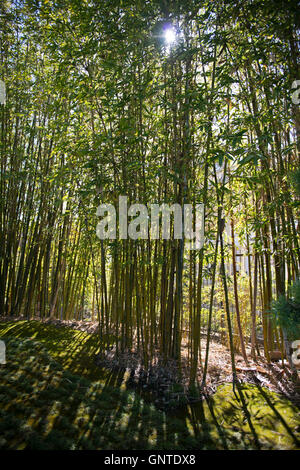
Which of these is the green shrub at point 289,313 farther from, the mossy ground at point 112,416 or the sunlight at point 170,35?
the sunlight at point 170,35

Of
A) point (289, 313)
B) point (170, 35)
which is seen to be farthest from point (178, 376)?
point (170, 35)

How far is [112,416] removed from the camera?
192 cm

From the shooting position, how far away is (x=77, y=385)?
89.4 inches

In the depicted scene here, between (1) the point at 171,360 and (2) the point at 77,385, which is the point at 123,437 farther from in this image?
(1) the point at 171,360

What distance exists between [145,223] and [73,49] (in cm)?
164

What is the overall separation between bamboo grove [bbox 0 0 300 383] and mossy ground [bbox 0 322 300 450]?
457 millimetres

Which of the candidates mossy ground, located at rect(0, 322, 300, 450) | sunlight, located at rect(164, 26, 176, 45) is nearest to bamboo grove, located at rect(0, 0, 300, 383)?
sunlight, located at rect(164, 26, 176, 45)

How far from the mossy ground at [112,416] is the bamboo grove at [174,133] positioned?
1.50ft

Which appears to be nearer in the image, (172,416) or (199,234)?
(172,416)

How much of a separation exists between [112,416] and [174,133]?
2385mm

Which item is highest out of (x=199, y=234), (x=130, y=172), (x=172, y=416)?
(x=130, y=172)
